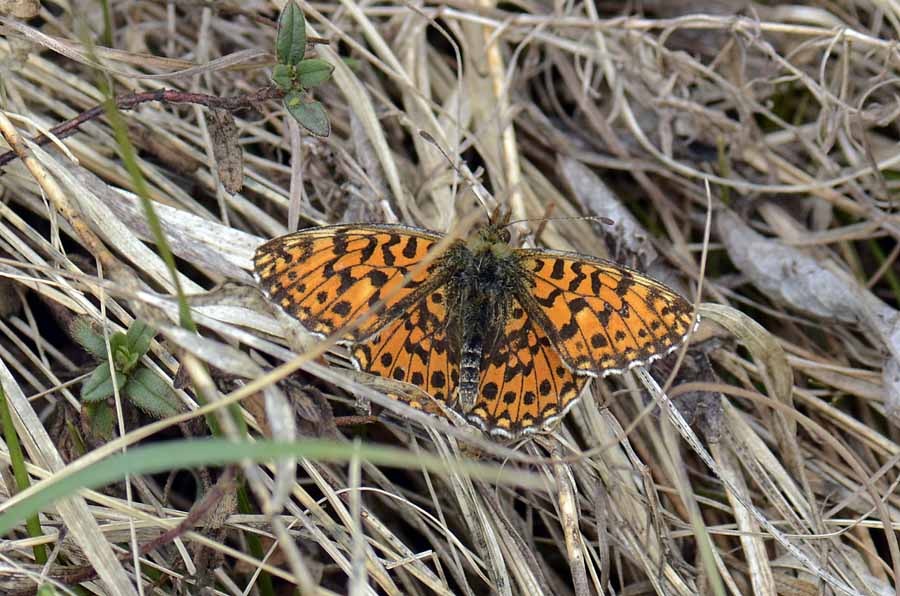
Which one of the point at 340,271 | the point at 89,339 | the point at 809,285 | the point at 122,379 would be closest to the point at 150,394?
the point at 122,379

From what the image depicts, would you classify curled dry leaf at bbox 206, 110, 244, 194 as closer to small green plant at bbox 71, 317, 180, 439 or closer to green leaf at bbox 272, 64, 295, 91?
green leaf at bbox 272, 64, 295, 91

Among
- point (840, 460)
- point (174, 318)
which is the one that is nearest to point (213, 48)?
point (174, 318)

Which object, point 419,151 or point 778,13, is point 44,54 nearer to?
point 419,151

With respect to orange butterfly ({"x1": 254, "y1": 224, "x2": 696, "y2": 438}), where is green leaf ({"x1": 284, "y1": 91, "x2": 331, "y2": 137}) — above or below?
above

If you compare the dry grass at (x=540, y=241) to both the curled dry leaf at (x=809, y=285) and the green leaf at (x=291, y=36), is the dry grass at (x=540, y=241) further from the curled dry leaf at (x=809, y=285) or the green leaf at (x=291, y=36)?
the green leaf at (x=291, y=36)

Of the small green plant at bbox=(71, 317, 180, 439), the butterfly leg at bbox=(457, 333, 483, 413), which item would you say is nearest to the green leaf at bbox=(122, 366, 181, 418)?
the small green plant at bbox=(71, 317, 180, 439)

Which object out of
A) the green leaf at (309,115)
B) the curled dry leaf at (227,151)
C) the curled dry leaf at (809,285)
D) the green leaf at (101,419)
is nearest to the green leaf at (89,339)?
the green leaf at (101,419)

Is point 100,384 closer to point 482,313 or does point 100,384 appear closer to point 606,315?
point 482,313

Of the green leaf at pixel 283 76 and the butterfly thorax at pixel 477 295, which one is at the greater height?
the green leaf at pixel 283 76
